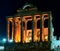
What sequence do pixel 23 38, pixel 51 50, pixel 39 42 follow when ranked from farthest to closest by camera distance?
pixel 23 38 < pixel 39 42 < pixel 51 50

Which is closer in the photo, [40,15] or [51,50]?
[51,50]

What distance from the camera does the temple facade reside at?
176 ft

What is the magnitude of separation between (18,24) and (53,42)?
1071cm

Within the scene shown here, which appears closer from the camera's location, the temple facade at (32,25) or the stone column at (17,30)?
the temple facade at (32,25)

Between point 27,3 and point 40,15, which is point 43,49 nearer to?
point 40,15

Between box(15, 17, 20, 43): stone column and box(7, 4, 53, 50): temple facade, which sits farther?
box(15, 17, 20, 43): stone column

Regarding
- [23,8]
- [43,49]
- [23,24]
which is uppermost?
[23,8]

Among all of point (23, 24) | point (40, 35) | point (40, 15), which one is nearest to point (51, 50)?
point (40, 35)

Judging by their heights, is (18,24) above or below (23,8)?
below

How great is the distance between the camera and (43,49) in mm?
51562

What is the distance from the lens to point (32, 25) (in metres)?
55.2

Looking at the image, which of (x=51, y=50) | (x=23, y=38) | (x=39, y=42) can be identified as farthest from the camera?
(x=23, y=38)

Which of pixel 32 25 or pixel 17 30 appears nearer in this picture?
pixel 32 25

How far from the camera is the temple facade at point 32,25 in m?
53.5
